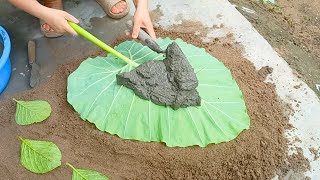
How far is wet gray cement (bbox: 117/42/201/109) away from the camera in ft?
8.83

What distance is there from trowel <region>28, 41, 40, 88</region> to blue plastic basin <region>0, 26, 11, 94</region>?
6.7 inches

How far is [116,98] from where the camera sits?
2.78 m

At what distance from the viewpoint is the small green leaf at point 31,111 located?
2.84 meters

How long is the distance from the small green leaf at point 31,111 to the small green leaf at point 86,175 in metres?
Answer: 0.52

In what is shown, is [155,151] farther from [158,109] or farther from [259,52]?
[259,52]

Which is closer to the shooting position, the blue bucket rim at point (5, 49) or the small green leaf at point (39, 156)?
the small green leaf at point (39, 156)

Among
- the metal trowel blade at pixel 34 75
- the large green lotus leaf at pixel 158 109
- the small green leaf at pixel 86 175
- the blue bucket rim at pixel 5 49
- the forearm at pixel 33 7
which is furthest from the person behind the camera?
the metal trowel blade at pixel 34 75

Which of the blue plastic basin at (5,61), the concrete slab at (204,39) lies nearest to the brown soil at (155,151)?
the concrete slab at (204,39)

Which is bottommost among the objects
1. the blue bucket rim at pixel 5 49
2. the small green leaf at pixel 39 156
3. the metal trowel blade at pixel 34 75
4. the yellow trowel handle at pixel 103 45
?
the small green leaf at pixel 39 156

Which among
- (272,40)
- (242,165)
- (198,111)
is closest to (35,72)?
(198,111)

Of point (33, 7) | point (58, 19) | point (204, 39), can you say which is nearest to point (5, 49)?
point (33, 7)

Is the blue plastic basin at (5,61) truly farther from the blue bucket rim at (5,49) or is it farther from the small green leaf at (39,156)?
the small green leaf at (39,156)

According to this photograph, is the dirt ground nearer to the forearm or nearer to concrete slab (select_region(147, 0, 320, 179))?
concrete slab (select_region(147, 0, 320, 179))

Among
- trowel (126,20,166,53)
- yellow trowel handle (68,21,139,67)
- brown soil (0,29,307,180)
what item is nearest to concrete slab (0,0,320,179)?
brown soil (0,29,307,180)
